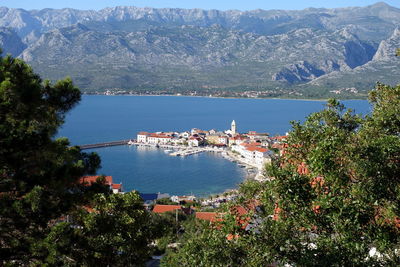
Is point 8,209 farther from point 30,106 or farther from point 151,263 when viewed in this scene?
point 151,263

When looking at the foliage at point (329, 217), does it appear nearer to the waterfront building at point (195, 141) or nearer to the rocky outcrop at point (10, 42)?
the waterfront building at point (195, 141)

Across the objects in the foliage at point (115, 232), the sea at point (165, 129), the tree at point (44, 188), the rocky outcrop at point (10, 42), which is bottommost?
the sea at point (165, 129)

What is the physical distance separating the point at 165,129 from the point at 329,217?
203ft

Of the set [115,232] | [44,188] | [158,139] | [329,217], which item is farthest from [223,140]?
[329,217]

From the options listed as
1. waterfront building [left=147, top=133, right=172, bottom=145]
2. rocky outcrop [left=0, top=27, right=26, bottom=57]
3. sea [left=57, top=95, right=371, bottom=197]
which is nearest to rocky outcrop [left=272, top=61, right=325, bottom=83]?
sea [left=57, top=95, right=371, bottom=197]

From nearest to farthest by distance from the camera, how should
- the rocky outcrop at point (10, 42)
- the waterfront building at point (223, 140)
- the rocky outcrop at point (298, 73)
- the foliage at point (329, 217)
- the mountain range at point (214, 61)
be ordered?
1. the foliage at point (329, 217)
2. the waterfront building at point (223, 140)
3. the mountain range at point (214, 61)
4. the rocky outcrop at point (298, 73)
5. the rocky outcrop at point (10, 42)

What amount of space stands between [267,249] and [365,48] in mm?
192398

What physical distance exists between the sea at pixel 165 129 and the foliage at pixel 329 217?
9.08 ft

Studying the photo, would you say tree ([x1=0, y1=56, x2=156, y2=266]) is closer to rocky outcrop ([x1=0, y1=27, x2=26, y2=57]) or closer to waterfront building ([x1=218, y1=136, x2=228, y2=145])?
waterfront building ([x1=218, y1=136, x2=228, y2=145])

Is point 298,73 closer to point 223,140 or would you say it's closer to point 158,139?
point 223,140

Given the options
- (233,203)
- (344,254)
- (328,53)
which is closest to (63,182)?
(233,203)

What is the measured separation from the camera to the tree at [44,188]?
4516 millimetres

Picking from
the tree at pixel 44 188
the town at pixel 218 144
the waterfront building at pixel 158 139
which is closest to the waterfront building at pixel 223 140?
the town at pixel 218 144

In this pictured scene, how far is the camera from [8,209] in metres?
4.41
